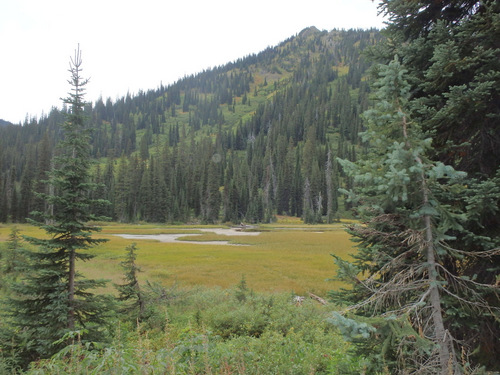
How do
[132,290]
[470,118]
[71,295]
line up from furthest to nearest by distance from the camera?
[132,290] < [71,295] < [470,118]

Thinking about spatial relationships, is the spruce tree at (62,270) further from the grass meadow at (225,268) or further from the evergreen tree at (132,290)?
the grass meadow at (225,268)

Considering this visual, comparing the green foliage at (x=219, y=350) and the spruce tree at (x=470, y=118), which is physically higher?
the spruce tree at (x=470, y=118)

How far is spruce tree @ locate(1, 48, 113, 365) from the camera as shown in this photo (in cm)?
800

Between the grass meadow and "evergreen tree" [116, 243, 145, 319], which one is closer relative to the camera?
"evergreen tree" [116, 243, 145, 319]

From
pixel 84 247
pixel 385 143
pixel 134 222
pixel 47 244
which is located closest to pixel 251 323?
pixel 84 247

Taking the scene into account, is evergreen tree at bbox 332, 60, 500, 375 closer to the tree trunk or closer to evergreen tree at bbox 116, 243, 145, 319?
the tree trunk

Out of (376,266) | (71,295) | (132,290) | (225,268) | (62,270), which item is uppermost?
(376,266)

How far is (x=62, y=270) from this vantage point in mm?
8727

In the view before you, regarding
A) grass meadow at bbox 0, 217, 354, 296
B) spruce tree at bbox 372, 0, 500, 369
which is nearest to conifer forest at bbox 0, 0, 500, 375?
spruce tree at bbox 372, 0, 500, 369

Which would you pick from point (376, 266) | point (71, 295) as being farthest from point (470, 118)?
point (71, 295)

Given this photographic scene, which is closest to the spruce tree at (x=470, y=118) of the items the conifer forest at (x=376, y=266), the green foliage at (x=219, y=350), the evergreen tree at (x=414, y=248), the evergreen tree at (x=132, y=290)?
the conifer forest at (x=376, y=266)

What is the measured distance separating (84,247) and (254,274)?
52.5 ft

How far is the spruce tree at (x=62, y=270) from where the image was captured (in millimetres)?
8000

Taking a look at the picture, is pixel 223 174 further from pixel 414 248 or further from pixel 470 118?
pixel 414 248
